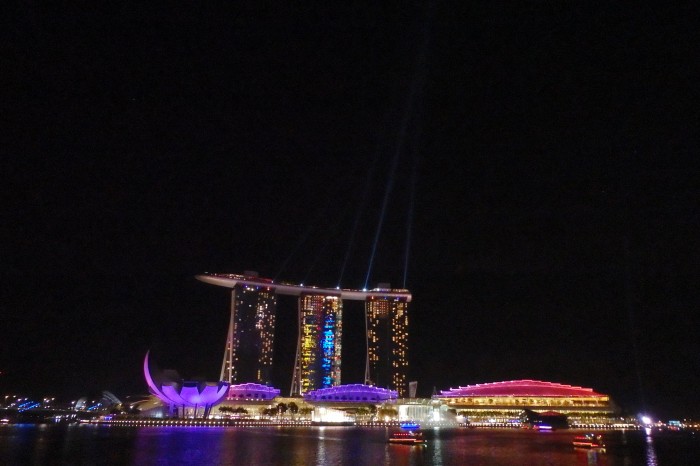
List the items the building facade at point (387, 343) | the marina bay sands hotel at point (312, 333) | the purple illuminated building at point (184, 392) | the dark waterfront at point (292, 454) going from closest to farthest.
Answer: the dark waterfront at point (292, 454) → the purple illuminated building at point (184, 392) → the marina bay sands hotel at point (312, 333) → the building facade at point (387, 343)

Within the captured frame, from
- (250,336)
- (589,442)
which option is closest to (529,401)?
(250,336)

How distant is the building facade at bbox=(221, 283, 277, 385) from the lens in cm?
10456

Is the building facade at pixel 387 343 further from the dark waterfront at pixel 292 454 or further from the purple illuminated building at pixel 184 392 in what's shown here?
the dark waterfront at pixel 292 454

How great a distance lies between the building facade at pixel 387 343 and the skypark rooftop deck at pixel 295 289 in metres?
1.13

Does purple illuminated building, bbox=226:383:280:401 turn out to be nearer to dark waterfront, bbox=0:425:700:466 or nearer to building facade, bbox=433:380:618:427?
building facade, bbox=433:380:618:427

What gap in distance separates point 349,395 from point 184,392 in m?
28.6

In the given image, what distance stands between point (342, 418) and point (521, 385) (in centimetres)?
3380

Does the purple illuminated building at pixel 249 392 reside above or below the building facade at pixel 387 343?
below

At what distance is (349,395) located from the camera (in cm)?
9612

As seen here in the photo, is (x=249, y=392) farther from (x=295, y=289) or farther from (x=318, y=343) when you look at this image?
(x=295, y=289)

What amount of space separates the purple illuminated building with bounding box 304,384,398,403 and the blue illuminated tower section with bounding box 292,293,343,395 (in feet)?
45.1

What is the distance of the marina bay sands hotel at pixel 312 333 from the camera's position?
107m

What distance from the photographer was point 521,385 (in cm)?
10081

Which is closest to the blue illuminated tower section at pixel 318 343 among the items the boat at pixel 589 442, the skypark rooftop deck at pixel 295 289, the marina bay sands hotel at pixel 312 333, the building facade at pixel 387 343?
the marina bay sands hotel at pixel 312 333
